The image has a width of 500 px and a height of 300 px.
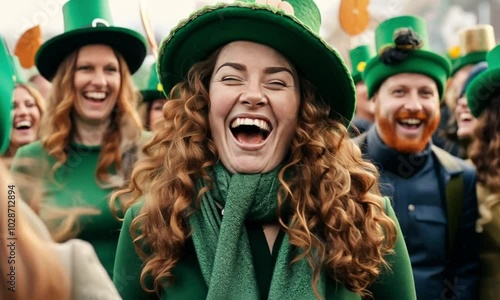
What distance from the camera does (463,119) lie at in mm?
6242

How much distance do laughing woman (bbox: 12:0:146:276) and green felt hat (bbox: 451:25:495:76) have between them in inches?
104

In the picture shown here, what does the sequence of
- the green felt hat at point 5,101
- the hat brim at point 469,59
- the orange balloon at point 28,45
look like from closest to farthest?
the green felt hat at point 5,101 → the orange balloon at point 28,45 → the hat brim at point 469,59

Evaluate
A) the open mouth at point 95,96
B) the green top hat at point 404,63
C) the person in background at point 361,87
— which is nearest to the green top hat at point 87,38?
the open mouth at point 95,96

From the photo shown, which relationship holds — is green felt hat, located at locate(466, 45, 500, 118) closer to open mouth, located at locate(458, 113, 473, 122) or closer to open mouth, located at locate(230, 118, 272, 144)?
open mouth, located at locate(458, 113, 473, 122)

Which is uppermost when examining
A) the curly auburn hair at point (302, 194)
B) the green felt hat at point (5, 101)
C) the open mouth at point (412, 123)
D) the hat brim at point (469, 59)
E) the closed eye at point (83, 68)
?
the hat brim at point (469, 59)

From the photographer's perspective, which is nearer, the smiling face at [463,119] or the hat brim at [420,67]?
the hat brim at [420,67]

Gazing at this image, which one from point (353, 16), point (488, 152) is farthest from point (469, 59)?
point (488, 152)

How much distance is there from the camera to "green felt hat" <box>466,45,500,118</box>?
530 cm

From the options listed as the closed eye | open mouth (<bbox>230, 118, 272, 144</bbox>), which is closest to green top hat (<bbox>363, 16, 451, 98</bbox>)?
the closed eye

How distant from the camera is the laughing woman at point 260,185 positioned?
292 centimetres

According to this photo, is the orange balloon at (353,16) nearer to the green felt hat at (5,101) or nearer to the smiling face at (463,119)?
the smiling face at (463,119)

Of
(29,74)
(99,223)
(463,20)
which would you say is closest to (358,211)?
(99,223)

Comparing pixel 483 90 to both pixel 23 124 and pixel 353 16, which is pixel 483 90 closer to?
pixel 353 16

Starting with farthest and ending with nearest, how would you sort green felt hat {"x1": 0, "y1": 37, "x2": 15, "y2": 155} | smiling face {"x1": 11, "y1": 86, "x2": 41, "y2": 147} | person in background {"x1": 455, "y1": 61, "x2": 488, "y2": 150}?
Answer: person in background {"x1": 455, "y1": 61, "x2": 488, "y2": 150}, smiling face {"x1": 11, "y1": 86, "x2": 41, "y2": 147}, green felt hat {"x1": 0, "y1": 37, "x2": 15, "y2": 155}
